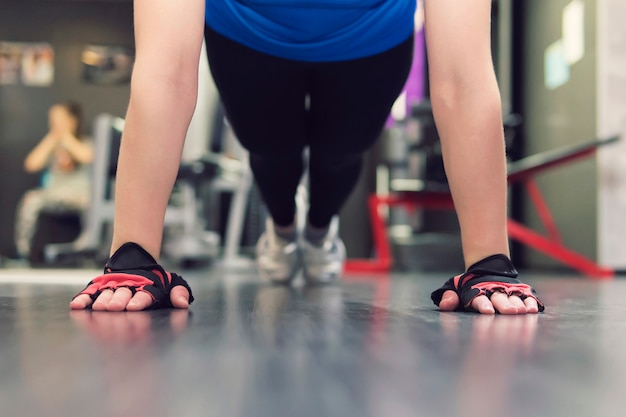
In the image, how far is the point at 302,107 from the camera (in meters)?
1.27

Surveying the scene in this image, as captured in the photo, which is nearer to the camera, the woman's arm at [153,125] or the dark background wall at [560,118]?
the woman's arm at [153,125]

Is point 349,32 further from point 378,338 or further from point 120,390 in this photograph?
point 120,390

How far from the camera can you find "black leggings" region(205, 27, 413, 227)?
113cm

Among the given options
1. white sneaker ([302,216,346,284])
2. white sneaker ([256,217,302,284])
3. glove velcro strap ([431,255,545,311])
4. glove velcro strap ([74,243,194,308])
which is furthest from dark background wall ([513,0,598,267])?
glove velcro strap ([74,243,194,308])

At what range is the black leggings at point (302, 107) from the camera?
1.13m

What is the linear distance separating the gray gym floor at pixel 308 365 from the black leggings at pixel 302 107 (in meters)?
0.53

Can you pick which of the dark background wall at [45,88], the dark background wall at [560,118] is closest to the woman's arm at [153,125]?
the dark background wall at [560,118]

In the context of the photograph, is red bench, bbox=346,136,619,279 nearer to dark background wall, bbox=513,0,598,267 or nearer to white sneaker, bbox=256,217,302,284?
dark background wall, bbox=513,0,598,267

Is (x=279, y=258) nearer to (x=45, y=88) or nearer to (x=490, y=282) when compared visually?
(x=490, y=282)

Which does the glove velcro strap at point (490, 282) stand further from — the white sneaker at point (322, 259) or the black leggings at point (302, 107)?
the white sneaker at point (322, 259)

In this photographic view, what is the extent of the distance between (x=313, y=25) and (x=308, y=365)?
0.73 m

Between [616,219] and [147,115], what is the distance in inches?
103

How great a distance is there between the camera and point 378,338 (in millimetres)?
597

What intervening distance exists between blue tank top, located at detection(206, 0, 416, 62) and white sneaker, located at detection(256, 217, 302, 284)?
2.21 feet
